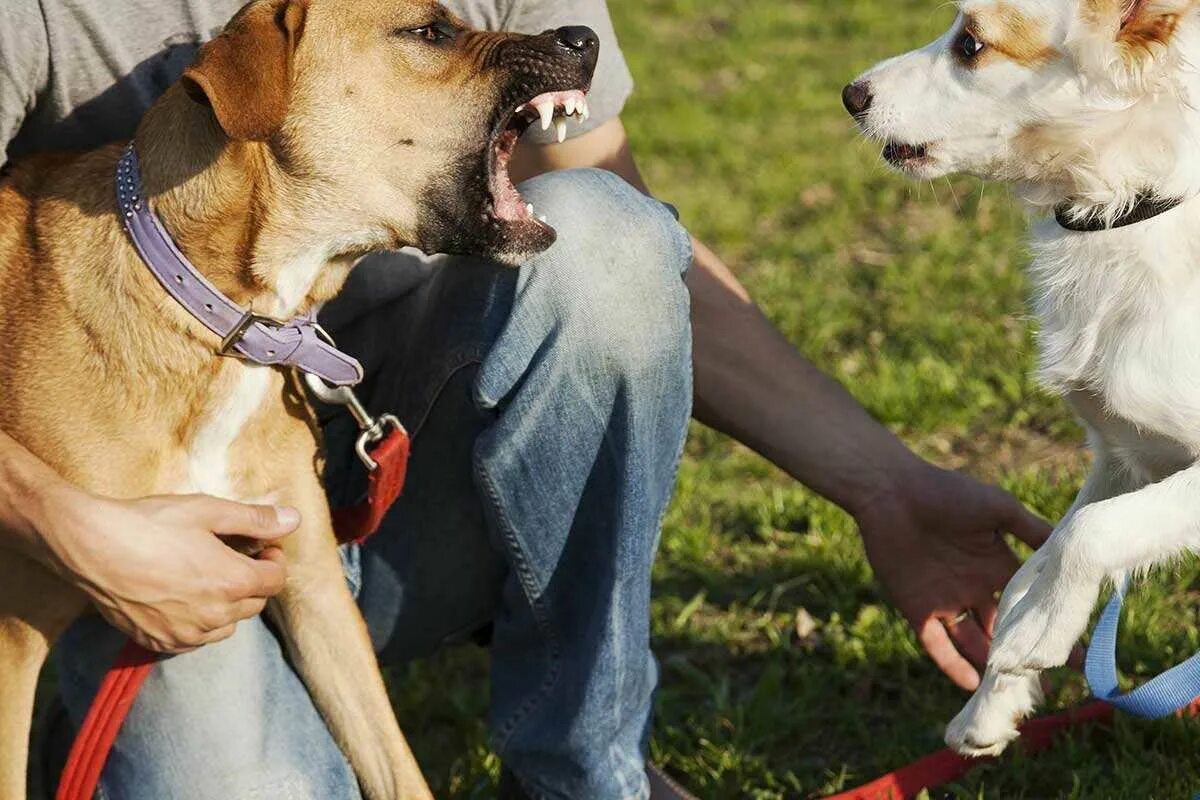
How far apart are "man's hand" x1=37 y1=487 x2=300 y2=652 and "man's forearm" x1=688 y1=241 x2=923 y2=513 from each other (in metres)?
1.03

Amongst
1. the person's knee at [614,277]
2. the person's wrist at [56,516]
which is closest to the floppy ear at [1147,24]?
the person's knee at [614,277]

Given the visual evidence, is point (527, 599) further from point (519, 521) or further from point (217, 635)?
point (217, 635)

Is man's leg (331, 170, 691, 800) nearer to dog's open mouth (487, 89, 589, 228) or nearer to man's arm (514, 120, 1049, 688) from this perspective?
dog's open mouth (487, 89, 589, 228)

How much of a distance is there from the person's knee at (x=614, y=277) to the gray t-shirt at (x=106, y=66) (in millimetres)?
516

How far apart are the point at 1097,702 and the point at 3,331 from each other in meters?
2.27

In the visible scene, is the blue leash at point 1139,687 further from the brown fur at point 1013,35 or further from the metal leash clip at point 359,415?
the metal leash clip at point 359,415

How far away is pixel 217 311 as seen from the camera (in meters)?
2.68

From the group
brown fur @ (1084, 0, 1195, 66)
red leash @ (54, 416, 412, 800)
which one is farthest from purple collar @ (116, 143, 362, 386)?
brown fur @ (1084, 0, 1195, 66)

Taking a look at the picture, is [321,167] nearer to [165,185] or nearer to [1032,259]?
[165,185]

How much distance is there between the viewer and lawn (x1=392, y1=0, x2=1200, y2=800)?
3.28 m

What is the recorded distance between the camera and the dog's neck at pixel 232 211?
2660 mm

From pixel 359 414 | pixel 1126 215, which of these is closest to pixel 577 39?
pixel 359 414

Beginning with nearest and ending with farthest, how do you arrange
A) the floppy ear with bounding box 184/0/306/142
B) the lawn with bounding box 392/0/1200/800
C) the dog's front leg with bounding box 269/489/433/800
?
the floppy ear with bounding box 184/0/306/142
the dog's front leg with bounding box 269/489/433/800
the lawn with bounding box 392/0/1200/800

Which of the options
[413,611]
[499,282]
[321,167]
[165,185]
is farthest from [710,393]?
[165,185]
